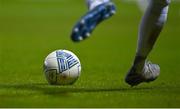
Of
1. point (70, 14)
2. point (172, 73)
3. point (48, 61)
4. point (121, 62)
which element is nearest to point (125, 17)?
point (70, 14)

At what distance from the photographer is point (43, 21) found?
17969mm

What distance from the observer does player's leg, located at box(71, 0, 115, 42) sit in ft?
15.2

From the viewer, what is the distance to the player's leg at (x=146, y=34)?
562cm

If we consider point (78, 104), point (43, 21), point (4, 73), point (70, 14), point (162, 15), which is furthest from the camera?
point (70, 14)

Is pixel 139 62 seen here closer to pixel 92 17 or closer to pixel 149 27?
pixel 149 27

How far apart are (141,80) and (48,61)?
0.75m

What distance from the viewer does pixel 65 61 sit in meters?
5.83

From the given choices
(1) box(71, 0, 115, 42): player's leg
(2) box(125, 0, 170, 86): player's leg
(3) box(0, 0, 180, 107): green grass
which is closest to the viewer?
(1) box(71, 0, 115, 42): player's leg

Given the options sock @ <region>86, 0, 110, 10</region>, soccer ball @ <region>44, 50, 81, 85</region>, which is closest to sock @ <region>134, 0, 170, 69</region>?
soccer ball @ <region>44, 50, 81, 85</region>

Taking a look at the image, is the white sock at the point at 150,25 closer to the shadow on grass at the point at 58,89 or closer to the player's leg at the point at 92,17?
the shadow on grass at the point at 58,89

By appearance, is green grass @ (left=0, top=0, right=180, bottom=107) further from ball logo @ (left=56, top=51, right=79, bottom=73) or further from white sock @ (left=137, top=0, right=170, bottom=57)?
white sock @ (left=137, top=0, right=170, bottom=57)

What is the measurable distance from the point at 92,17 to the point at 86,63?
354cm

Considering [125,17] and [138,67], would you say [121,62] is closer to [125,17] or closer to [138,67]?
[138,67]

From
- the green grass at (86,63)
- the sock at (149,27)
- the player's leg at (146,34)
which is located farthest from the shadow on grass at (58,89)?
the sock at (149,27)
